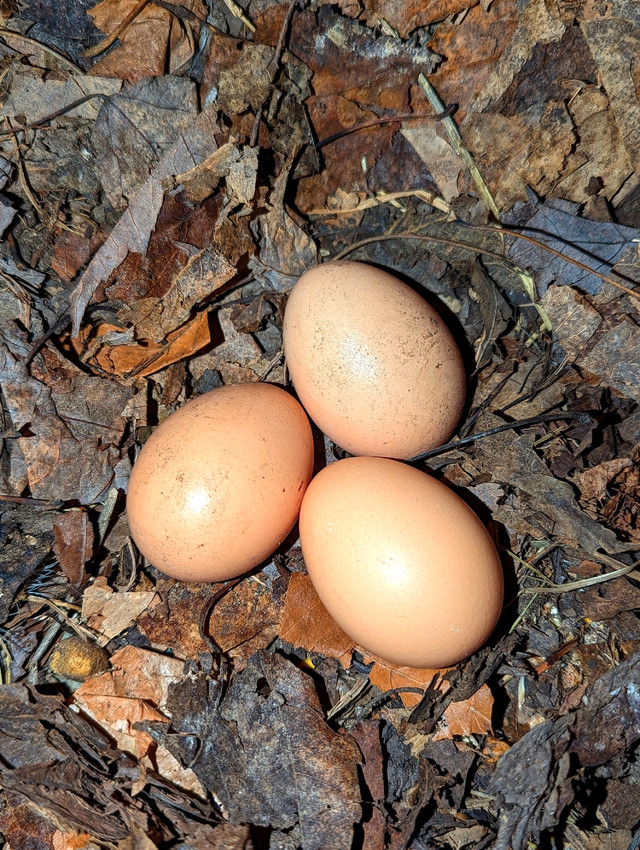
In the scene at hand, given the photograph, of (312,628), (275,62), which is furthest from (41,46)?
(312,628)

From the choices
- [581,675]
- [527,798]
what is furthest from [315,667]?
[581,675]

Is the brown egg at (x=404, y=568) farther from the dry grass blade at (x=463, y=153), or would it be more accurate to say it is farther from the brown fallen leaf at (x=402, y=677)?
the dry grass blade at (x=463, y=153)

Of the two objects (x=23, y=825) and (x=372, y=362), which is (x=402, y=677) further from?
(x=23, y=825)

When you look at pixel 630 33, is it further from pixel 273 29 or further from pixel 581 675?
pixel 581 675

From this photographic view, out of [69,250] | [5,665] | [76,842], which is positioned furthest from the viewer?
[69,250]

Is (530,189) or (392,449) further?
(530,189)

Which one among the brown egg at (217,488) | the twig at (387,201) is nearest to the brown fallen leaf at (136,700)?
the brown egg at (217,488)

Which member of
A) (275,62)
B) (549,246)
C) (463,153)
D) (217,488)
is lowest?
(217,488)

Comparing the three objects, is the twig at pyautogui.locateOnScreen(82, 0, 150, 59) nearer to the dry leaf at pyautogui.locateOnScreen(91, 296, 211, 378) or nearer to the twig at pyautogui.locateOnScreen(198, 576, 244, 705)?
the dry leaf at pyautogui.locateOnScreen(91, 296, 211, 378)
